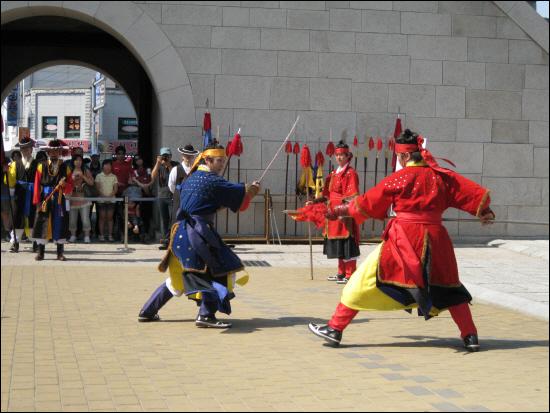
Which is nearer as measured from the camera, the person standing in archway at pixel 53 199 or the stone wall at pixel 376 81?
the person standing in archway at pixel 53 199

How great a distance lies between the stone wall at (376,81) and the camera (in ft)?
54.5

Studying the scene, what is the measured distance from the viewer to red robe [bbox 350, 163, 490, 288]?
757 centimetres

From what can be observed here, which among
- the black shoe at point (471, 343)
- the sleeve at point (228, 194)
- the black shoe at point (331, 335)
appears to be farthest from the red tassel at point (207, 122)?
the black shoe at point (471, 343)

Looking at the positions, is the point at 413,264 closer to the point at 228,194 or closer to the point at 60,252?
the point at 228,194

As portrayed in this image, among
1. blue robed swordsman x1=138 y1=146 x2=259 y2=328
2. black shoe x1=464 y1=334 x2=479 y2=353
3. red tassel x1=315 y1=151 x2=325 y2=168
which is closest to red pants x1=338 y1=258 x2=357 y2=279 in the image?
blue robed swordsman x1=138 y1=146 x2=259 y2=328

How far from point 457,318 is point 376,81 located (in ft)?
32.4

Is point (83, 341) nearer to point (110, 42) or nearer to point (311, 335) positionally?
point (311, 335)

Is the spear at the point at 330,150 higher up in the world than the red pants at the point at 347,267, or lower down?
higher up

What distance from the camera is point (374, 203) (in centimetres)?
777

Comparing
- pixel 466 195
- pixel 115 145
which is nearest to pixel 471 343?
pixel 466 195

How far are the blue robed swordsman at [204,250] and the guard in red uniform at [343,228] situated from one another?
3199mm

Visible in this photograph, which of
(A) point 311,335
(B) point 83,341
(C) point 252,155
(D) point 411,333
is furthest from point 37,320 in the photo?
(C) point 252,155

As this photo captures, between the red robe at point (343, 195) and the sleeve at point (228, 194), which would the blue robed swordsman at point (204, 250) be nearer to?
the sleeve at point (228, 194)

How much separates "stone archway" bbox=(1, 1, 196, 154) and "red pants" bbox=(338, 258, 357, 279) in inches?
214
